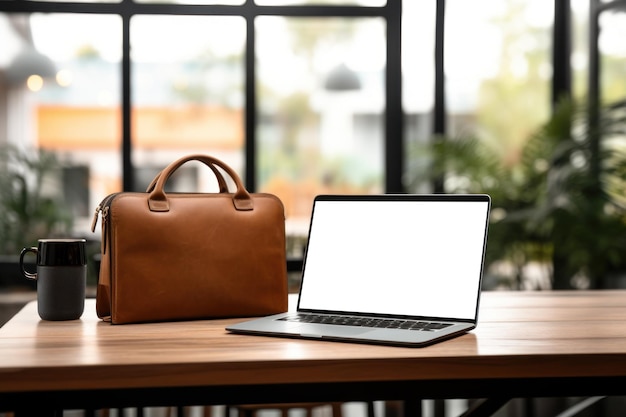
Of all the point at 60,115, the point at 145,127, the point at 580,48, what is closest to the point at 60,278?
the point at 145,127

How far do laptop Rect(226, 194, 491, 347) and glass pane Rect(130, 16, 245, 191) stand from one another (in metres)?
3.18

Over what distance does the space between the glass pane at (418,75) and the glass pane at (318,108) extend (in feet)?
0.64

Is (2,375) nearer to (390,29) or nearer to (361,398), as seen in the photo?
(361,398)

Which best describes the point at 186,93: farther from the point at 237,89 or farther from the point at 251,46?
the point at 251,46

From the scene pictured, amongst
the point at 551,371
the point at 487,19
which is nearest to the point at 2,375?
the point at 551,371

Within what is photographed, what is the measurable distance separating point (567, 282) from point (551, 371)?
3602 millimetres

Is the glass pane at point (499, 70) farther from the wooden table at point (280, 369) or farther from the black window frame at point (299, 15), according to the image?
the wooden table at point (280, 369)

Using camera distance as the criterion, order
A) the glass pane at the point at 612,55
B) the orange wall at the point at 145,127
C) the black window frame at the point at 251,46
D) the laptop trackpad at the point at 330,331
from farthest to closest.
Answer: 1. the glass pane at the point at 612,55
2. the orange wall at the point at 145,127
3. the black window frame at the point at 251,46
4. the laptop trackpad at the point at 330,331

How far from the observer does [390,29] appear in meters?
4.78

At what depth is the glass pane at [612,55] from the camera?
485cm

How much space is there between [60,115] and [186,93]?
69cm

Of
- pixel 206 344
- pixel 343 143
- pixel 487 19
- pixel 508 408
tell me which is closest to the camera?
pixel 206 344

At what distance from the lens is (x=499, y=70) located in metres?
5.29

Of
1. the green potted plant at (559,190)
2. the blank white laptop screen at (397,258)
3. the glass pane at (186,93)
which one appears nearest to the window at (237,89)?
the glass pane at (186,93)
